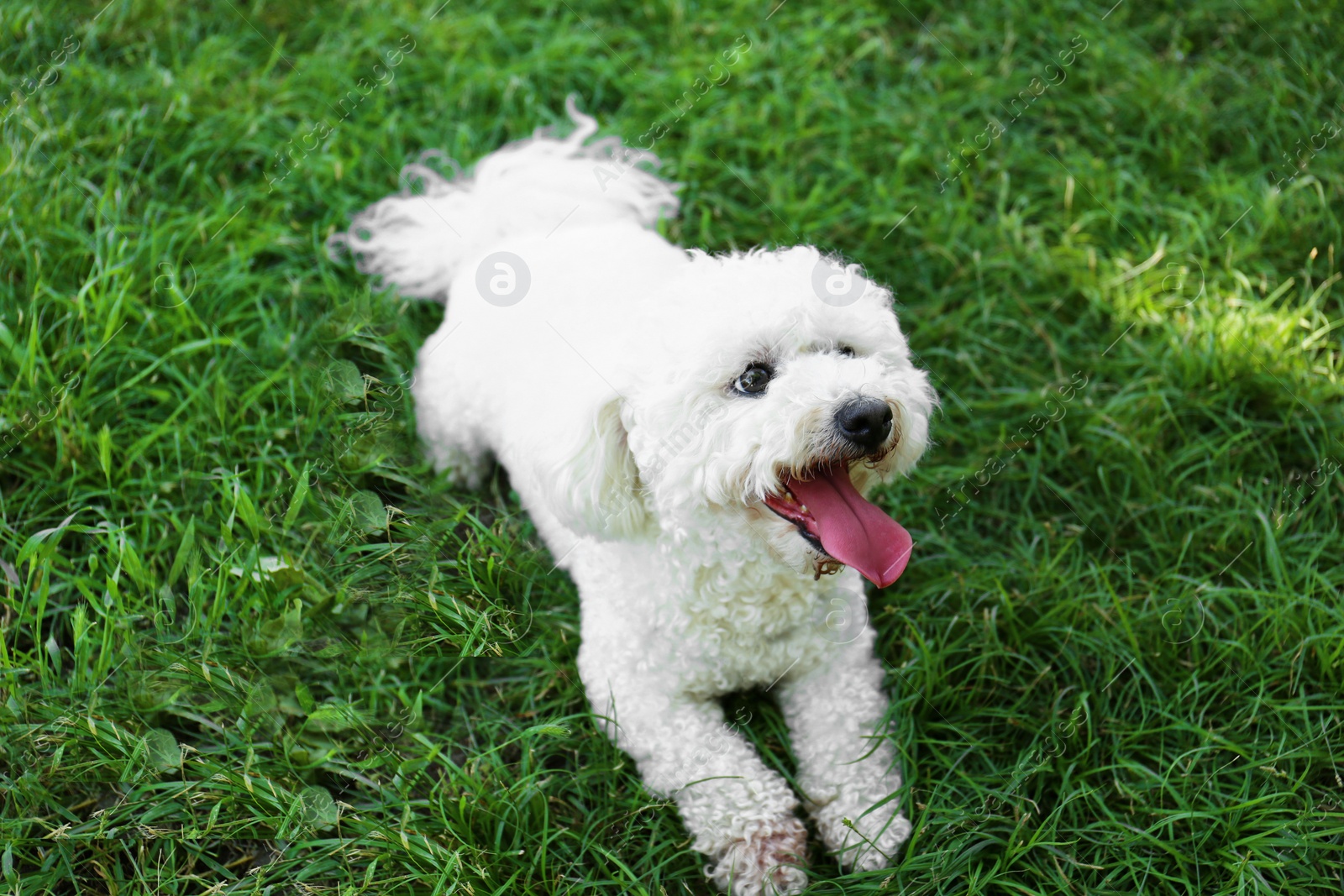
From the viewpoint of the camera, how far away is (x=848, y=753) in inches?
84.4

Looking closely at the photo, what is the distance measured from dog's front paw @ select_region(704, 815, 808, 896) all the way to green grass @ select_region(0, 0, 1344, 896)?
87 millimetres

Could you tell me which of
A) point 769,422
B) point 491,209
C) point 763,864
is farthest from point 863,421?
point 491,209

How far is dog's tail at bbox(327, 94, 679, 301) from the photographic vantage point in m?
2.81

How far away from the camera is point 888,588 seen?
2.49 meters

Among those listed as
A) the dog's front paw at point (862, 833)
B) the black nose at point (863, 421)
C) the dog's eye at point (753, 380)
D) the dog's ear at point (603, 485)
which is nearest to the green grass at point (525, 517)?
the dog's front paw at point (862, 833)

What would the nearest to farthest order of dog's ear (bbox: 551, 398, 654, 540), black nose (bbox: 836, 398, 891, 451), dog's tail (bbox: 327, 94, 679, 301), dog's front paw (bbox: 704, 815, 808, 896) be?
1. black nose (bbox: 836, 398, 891, 451)
2. dog's ear (bbox: 551, 398, 654, 540)
3. dog's front paw (bbox: 704, 815, 808, 896)
4. dog's tail (bbox: 327, 94, 679, 301)

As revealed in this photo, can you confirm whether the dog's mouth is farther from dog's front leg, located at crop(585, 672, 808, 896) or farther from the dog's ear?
dog's front leg, located at crop(585, 672, 808, 896)

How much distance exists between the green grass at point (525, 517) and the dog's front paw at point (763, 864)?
0.29 feet

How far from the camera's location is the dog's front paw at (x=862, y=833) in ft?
6.58

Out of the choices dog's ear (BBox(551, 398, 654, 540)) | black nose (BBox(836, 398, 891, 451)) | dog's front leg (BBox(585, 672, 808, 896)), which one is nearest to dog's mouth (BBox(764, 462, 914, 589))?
black nose (BBox(836, 398, 891, 451))

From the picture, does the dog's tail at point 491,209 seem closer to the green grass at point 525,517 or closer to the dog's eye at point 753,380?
the green grass at point 525,517

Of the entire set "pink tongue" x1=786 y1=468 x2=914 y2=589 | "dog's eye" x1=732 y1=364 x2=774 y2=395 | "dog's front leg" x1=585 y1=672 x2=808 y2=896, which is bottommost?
"dog's front leg" x1=585 y1=672 x2=808 y2=896

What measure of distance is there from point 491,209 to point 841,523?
63.3 inches

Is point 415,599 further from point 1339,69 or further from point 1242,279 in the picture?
point 1339,69
